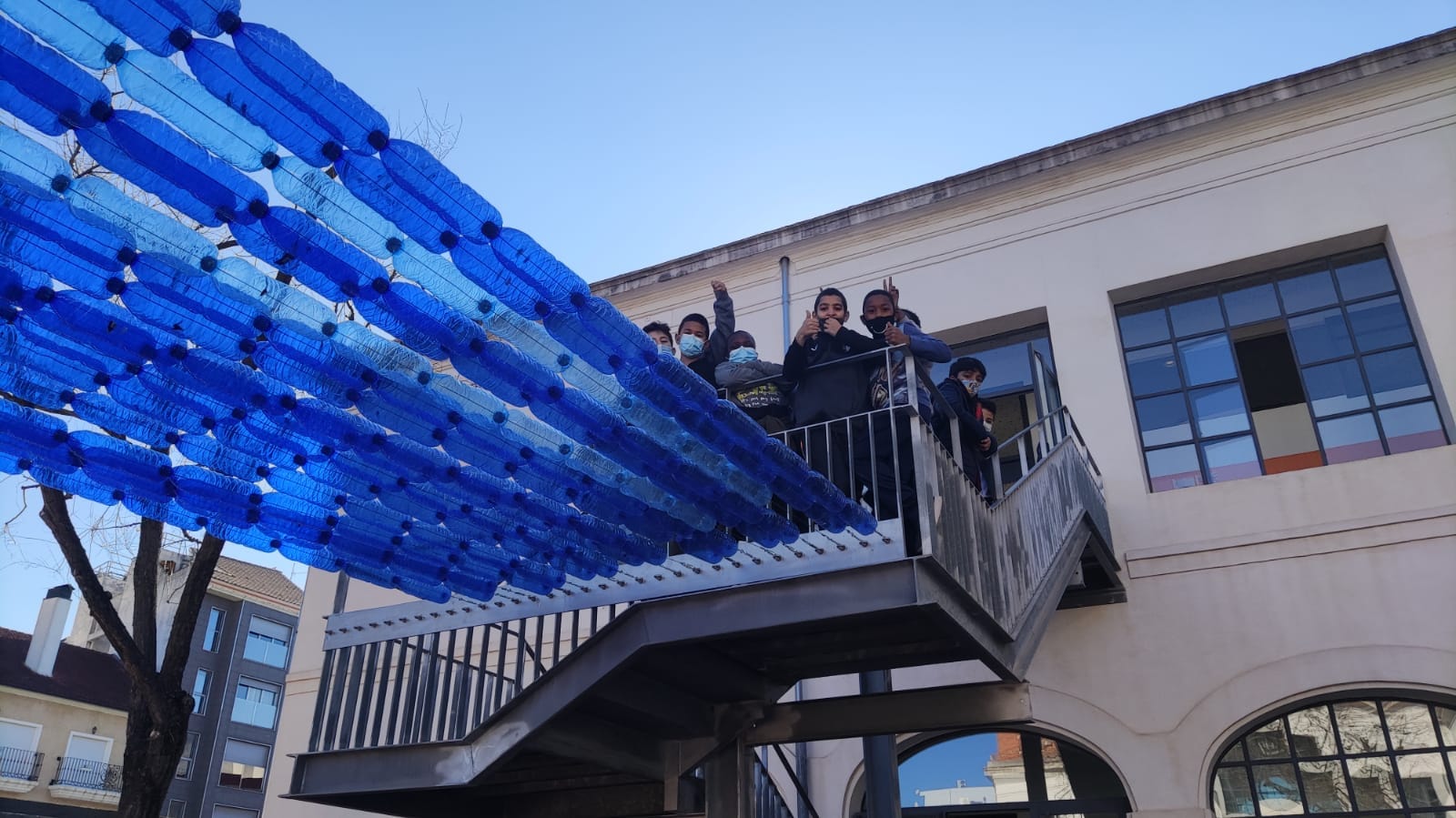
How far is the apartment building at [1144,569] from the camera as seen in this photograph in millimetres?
6691

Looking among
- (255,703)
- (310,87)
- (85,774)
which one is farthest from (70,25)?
(255,703)

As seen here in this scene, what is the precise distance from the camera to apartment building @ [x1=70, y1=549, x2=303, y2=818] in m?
40.3

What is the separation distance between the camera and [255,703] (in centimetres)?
4347

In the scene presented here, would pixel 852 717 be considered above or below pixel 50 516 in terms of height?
below

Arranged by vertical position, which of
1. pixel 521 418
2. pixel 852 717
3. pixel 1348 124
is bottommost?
pixel 852 717

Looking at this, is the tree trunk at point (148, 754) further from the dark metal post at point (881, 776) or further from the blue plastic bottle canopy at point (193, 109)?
the blue plastic bottle canopy at point (193, 109)

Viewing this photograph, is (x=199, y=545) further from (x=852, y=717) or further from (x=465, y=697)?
(x=852, y=717)

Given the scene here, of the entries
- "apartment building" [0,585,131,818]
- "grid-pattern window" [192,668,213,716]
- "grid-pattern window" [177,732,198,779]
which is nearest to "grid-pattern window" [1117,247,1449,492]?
"apartment building" [0,585,131,818]

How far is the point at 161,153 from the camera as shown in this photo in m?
3.74

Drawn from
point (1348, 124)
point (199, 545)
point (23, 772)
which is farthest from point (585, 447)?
point (23, 772)

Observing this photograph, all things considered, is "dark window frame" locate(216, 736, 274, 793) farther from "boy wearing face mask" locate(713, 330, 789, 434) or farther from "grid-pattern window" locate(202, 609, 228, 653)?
"boy wearing face mask" locate(713, 330, 789, 434)

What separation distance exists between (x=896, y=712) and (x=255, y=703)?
4367 centimetres

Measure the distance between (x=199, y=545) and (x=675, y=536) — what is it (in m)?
6.80

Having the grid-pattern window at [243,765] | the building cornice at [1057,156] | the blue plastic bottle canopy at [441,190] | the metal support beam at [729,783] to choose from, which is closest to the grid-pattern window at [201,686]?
the grid-pattern window at [243,765]
